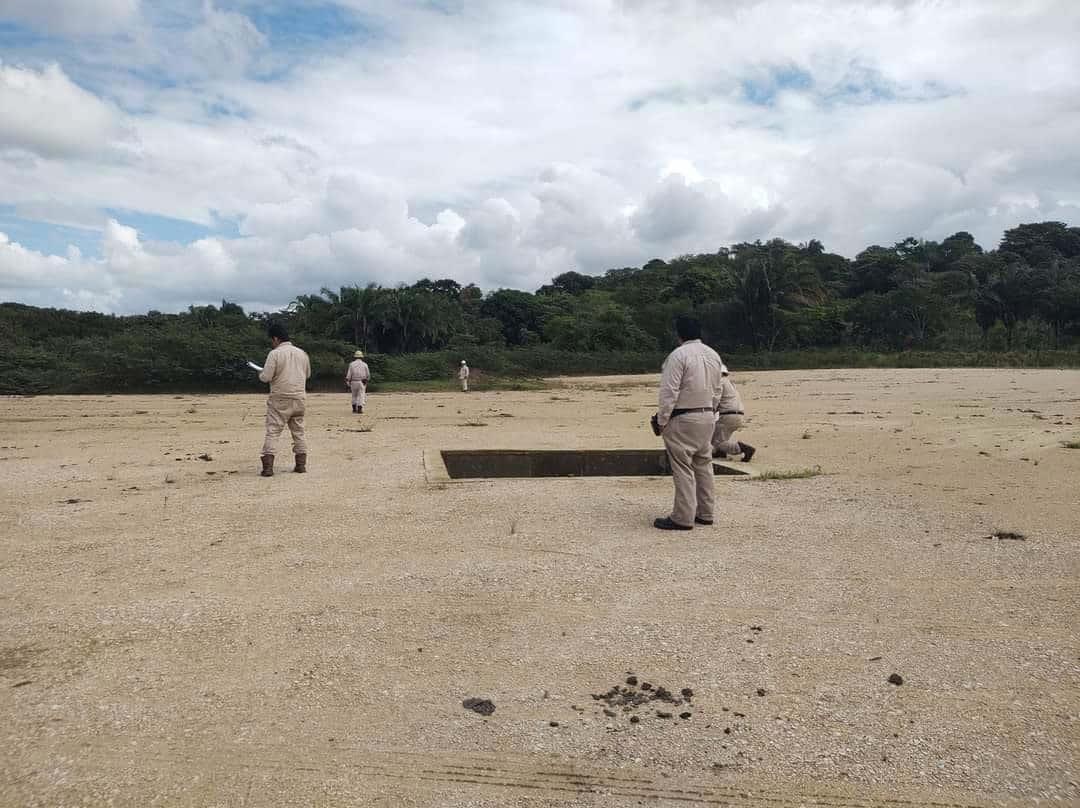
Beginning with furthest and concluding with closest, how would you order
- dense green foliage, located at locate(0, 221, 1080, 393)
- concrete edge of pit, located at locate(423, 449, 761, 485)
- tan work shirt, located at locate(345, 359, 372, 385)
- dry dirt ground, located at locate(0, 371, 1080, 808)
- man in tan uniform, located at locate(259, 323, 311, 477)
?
dense green foliage, located at locate(0, 221, 1080, 393) < tan work shirt, located at locate(345, 359, 372, 385) < man in tan uniform, located at locate(259, 323, 311, 477) < concrete edge of pit, located at locate(423, 449, 761, 485) < dry dirt ground, located at locate(0, 371, 1080, 808)

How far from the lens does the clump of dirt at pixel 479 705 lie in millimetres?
3566

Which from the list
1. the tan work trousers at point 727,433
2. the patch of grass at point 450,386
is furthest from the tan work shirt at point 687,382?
the patch of grass at point 450,386

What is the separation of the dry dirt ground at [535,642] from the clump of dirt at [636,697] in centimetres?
3

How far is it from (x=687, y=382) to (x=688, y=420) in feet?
1.01

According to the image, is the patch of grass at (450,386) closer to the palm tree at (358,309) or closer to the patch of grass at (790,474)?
the palm tree at (358,309)

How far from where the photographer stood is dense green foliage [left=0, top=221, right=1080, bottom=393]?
118ft

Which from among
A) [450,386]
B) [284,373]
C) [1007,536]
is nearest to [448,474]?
[284,373]

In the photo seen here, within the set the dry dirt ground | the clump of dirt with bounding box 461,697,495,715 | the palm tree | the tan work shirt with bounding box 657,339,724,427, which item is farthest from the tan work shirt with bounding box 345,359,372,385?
the palm tree

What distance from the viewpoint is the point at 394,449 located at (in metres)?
12.4

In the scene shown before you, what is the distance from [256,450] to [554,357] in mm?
36869

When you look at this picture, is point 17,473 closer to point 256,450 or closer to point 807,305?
point 256,450

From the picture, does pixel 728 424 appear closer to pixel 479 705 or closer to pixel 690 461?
pixel 690 461

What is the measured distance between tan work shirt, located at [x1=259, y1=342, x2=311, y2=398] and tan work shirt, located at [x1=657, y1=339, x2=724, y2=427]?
4.82 m

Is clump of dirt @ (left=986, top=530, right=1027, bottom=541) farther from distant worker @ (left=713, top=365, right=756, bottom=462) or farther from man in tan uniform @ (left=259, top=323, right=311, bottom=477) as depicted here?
man in tan uniform @ (left=259, top=323, right=311, bottom=477)
